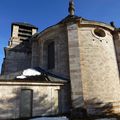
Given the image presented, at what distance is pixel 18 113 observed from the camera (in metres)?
13.0

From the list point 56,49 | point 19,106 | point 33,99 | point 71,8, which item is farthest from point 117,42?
point 19,106

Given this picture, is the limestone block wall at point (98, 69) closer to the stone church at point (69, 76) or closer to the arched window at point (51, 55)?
the stone church at point (69, 76)

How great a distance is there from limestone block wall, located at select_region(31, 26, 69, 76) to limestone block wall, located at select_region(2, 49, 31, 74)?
6.66 ft

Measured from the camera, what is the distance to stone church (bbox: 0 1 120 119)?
1341 centimetres

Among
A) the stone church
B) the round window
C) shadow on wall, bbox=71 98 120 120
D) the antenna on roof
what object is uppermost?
the antenna on roof

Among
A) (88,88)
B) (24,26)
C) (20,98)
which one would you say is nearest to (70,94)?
(88,88)

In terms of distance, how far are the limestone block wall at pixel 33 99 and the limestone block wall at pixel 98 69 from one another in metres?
2.13

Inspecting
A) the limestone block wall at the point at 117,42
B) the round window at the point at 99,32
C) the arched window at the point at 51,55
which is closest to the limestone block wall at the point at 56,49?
the arched window at the point at 51,55

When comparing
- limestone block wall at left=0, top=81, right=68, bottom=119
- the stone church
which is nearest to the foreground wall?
the stone church

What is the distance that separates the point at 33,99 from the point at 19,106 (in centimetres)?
103

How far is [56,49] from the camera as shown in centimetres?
1716

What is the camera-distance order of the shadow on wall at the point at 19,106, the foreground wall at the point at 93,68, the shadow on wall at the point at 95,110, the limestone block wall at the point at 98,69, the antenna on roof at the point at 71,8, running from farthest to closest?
the antenna on roof at the point at 71,8 < the limestone block wall at the point at 98,69 < the foreground wall at the point at 93,68 < the shadow on wall at the point at 95,110 < the shadow on wall at the point at 19,106

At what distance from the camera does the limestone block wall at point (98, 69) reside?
14672 mm

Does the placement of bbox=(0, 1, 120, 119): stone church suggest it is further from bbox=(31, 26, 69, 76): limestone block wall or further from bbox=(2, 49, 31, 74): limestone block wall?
bbox=(2, 49, 31, 74): limestone block wall
